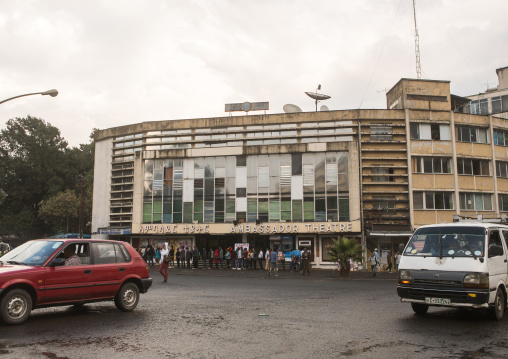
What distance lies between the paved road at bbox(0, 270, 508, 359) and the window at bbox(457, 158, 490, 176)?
32247 mm

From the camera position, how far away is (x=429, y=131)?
41.2 metres

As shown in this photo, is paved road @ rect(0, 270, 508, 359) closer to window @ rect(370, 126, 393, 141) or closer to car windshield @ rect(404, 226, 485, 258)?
car windshield @ rect(404, 226, 485, 258)

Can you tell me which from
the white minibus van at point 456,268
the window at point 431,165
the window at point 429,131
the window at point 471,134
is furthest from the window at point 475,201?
the white minibus van at point 456,268

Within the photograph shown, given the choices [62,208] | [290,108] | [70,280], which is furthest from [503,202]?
[62,208]

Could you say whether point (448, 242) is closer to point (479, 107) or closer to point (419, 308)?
point (419, 308)

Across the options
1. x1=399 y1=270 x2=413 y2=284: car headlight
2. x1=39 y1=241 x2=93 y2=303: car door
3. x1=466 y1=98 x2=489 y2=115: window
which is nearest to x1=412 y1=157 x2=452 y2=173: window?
x1=466 y1=98 x2=489 y2=115: window

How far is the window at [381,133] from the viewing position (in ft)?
134

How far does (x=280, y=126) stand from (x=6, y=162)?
163ft

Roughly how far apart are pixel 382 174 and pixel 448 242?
3063 centimetres

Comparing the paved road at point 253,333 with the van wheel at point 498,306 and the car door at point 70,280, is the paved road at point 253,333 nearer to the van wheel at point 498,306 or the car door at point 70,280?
Answer: the van wheel at point 498,306

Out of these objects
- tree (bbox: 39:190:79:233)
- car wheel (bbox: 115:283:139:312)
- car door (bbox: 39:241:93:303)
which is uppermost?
tree (bbox: 39:190:79:233)

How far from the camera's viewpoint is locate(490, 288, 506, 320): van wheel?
9633 millimetres

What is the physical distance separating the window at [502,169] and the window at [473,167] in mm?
1081

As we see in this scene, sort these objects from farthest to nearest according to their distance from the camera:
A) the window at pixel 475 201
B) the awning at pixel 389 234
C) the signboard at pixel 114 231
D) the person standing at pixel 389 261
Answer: the signboard at pixel 114 231 < the window at pixel 475 201 < the awning at pixel 389 234 < the person standing at pixel 389 261
